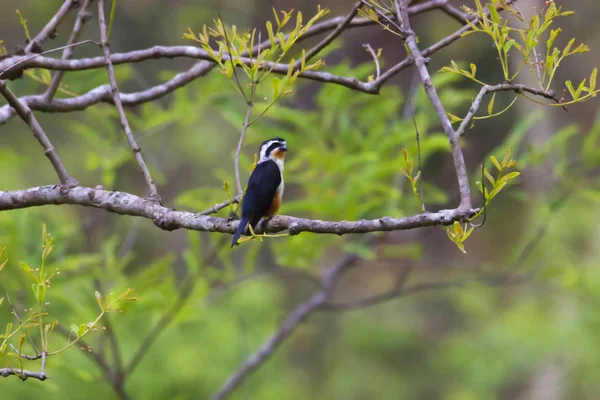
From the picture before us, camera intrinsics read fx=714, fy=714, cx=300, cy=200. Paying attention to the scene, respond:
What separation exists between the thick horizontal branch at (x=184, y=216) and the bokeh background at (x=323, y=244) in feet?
1.55

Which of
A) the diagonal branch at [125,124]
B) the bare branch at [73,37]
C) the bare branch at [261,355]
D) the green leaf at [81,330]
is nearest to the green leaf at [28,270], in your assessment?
the green leaf at [81,330]

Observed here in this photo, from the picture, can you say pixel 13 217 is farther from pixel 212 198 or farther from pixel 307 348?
pixel 307 348

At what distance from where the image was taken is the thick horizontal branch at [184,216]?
2086mm

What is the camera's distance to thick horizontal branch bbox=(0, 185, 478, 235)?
2.09m

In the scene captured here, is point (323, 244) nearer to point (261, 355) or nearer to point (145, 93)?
point (261, 355)

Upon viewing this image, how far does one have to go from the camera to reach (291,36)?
2434 millimetres

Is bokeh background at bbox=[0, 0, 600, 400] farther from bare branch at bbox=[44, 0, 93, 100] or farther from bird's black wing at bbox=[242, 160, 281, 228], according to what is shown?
bare branch at bbox=[44, 0, 93, 100]

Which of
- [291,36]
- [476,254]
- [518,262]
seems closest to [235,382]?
[518,262]

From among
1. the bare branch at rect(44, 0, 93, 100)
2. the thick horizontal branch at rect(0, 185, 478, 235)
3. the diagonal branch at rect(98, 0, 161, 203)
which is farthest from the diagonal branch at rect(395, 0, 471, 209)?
the bare branch at rect(44, 0, 93, 100)

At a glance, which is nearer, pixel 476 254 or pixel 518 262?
pixel 518 262

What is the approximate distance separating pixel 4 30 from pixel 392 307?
8.47m

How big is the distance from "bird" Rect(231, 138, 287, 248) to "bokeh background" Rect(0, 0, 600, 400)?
0.94ft

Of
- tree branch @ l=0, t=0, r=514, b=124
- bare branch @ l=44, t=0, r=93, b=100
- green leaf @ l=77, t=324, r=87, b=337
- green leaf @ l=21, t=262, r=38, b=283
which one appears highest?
bare branch @ l=44, t=0, r=93, b=100

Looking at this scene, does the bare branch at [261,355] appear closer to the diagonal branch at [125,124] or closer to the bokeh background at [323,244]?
the bokeh background at [323,244]
